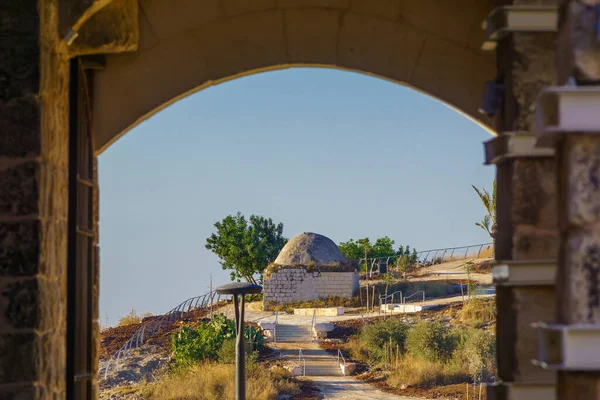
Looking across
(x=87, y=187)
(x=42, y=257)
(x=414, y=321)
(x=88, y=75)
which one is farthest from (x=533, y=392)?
(x=414, y=321)

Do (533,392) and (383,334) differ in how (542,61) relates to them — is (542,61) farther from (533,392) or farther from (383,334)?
(383,334)

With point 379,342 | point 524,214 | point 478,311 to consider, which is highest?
point 524,214

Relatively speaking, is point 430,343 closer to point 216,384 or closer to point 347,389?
point 347,389

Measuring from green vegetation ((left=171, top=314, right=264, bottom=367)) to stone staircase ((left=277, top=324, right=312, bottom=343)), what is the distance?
2.25 m

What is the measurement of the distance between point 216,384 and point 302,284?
12.9m

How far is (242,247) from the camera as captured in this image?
38.8m

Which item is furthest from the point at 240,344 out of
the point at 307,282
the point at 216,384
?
the point at 307,282

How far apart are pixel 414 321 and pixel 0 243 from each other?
744 inches

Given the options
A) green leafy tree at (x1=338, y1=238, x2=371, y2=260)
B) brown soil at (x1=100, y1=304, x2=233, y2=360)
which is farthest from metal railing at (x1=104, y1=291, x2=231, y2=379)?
green leafy tree at (x1=338, y1=238, x2=371, y2=260)

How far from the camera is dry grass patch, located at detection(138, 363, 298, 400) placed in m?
16.2

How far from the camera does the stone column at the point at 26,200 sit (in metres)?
4.70

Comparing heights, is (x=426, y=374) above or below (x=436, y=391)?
above

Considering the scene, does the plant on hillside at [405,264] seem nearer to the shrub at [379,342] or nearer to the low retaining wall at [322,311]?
the low retaining wall at [322,311]

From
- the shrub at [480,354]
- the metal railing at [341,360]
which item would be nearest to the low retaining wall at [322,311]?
the metal railing at [341,360]
